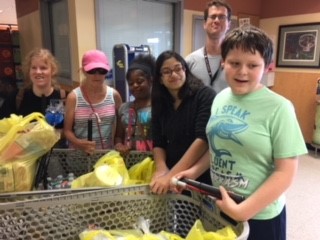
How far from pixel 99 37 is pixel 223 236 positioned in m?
2.85

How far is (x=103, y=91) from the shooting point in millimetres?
1647

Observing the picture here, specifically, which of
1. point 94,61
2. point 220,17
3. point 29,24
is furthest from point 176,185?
point 29,24

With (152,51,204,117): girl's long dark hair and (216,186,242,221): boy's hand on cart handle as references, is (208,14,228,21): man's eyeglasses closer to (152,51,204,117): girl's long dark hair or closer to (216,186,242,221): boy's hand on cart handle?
(152,51,204,117): girl's long dark hair

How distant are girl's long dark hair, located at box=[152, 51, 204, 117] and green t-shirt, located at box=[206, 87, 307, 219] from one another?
26 cm

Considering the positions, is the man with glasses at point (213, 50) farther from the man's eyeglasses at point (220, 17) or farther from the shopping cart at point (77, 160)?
the shopping cart at point (77, 160)

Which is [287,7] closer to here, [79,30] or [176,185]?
[79,30]

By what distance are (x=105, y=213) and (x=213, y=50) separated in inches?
46.8

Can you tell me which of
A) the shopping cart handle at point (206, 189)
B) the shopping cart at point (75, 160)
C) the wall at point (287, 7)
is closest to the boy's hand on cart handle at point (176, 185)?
the shopping cart handle at point (206, 189)

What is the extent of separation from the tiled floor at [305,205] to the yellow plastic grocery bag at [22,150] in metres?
2.07

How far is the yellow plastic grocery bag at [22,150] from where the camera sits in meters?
0.90

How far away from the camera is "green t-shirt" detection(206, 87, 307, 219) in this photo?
81 centimetres

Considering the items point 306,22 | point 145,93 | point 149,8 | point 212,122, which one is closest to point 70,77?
point 149,8

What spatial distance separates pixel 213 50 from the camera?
1.72 metres

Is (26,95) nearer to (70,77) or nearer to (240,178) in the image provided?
(240,178)
